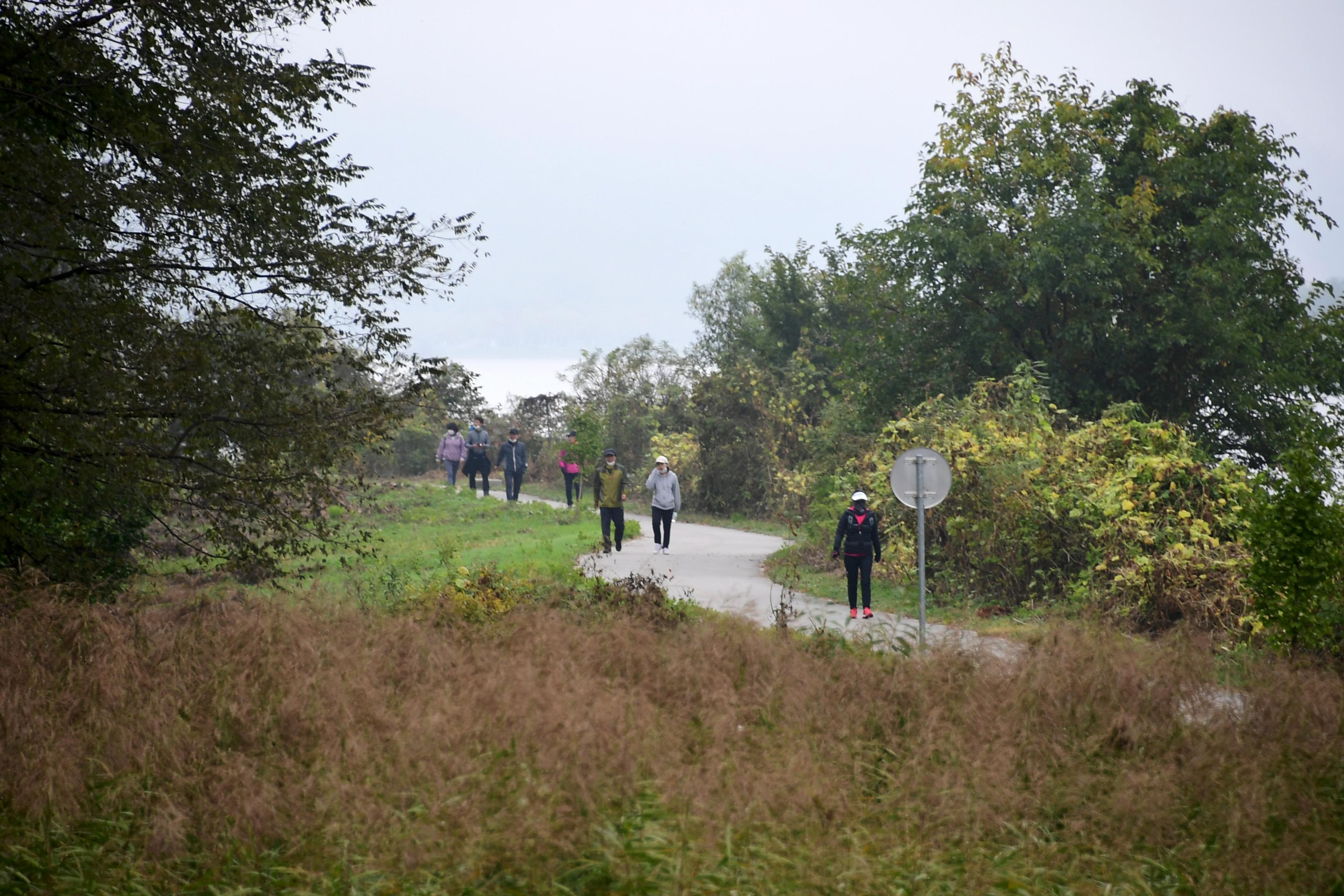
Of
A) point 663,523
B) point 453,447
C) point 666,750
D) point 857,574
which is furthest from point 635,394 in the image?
point 666,750

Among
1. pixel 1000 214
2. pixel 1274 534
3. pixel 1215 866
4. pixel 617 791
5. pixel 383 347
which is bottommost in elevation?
pixel 1215 866

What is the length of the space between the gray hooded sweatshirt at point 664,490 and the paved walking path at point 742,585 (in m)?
0.95

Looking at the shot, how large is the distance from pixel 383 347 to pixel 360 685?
3.62 meters

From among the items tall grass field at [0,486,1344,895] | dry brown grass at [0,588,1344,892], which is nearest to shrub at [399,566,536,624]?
tall grass field at [0,486,1344,895]

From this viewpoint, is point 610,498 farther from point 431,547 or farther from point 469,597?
point 469,597

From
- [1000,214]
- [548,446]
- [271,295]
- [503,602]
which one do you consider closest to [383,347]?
[271,295]

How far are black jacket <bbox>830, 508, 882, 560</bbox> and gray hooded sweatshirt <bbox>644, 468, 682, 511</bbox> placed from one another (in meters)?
6.15

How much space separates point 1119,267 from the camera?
74.9ft

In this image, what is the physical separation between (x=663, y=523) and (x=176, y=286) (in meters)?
12.4

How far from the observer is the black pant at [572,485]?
30938 millimetres

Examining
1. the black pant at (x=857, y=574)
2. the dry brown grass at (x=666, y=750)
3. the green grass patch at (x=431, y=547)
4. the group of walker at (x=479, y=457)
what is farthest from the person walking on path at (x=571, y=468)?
the dry brown grass at (x=666, y=750)

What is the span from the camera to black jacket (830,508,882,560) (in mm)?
14156

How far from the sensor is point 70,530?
11586 millimetres

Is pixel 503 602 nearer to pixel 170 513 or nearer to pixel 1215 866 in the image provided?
pixel 170 513
